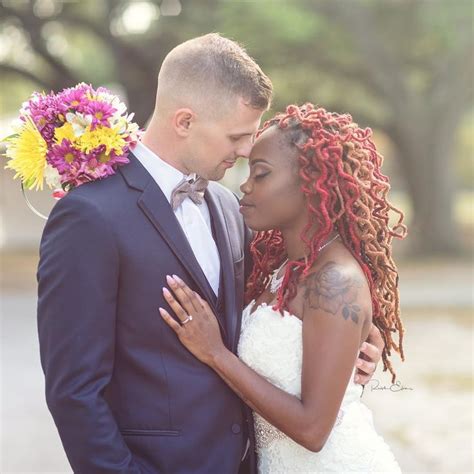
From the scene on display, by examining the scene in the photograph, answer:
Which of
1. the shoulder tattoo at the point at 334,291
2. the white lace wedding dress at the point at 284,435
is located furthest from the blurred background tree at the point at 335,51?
the shoulder tattoo at the point at 334,291

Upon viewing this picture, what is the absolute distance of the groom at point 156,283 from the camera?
2.73 m

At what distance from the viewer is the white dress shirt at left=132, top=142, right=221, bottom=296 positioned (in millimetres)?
3061

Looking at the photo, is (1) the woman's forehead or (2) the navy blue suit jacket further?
(1) the woman's forehead

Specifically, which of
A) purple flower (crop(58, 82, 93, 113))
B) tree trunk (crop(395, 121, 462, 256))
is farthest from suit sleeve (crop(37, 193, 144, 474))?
tree trunk (crop(395, 121, 462, 256))

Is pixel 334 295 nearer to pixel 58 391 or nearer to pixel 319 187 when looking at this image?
pixel 319 187

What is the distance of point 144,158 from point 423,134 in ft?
57.0

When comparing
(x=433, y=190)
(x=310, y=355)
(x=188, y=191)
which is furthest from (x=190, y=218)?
(x=433, y=190)

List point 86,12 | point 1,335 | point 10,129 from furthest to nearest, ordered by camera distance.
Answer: point 86,12, point 1,335, point 10,129

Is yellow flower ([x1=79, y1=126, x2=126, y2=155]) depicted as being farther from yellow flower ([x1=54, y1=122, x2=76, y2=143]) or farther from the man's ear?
the man's ear

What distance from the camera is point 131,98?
18094 mm

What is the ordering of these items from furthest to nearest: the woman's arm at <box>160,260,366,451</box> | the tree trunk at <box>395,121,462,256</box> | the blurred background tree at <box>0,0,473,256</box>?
1. the tree trunk at <box>395,121,462,256</box>
2. the blurred background tree at <box>0,0,473,256</box>
3. the woman's arm at <box>160,260,366,451</box>

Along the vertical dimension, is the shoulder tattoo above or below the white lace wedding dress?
above

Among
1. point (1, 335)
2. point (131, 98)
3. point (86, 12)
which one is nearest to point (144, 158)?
point (1, 335)

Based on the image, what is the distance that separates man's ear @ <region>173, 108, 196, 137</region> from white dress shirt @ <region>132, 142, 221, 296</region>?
12 cm
